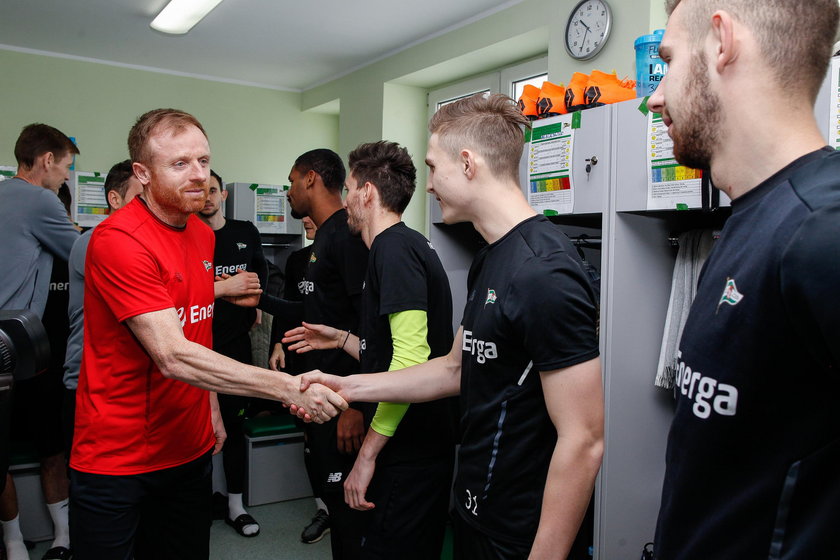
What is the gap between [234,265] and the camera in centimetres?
337

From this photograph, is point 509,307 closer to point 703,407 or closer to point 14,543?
point 703,407

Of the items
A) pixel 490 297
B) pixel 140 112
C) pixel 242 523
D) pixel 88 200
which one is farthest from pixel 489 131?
pixel 140 112

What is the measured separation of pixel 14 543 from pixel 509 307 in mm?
2796

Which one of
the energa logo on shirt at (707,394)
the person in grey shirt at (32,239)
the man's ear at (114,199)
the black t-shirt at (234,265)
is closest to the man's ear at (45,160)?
the person in grey shirt at (32,239)

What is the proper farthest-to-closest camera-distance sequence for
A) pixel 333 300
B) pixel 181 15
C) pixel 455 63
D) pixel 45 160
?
pixel 455 63 < pixel 181 15 < pixel 45 160 < pixel 333 300

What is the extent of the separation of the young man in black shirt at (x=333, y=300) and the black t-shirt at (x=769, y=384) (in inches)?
52.7

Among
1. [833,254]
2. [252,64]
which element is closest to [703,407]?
[833,254]

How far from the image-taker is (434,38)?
16.4 feet

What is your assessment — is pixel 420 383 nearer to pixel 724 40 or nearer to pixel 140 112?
pixel 724 40

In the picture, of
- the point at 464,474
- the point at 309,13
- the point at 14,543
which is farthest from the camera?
the point at 309,13

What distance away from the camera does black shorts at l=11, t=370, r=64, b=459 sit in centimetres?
292

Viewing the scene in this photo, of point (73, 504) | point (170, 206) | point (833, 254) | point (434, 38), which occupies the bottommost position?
point (73, 504)

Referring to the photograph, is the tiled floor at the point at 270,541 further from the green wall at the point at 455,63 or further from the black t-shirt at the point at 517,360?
the green wall at the point at 455,63

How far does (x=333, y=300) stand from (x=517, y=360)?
3.76 feet
